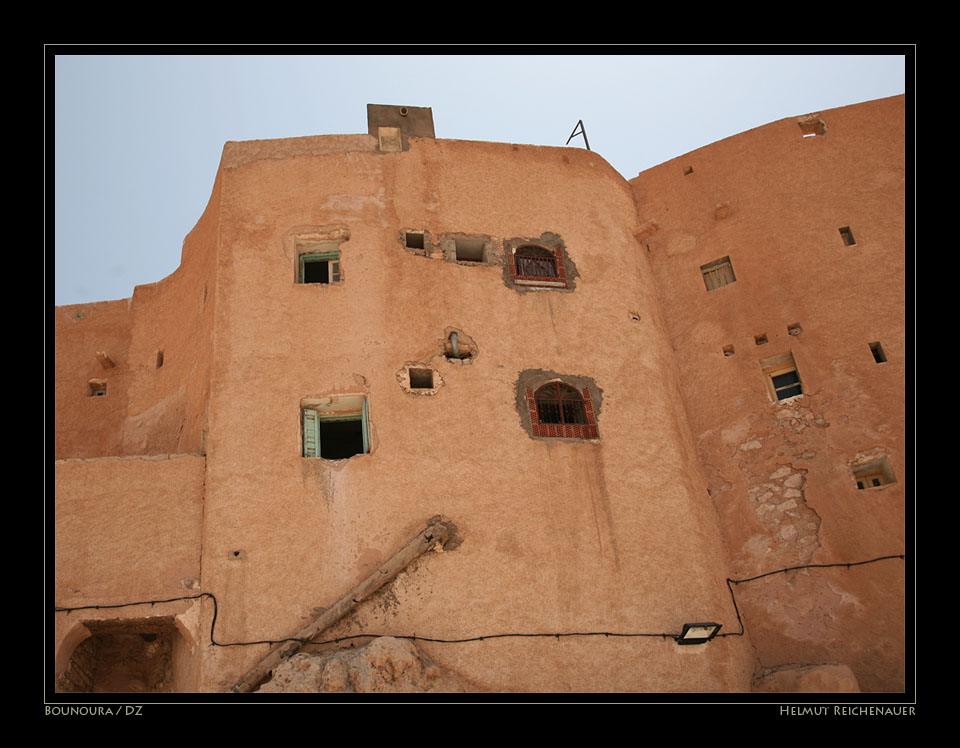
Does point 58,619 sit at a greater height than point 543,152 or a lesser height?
lesser

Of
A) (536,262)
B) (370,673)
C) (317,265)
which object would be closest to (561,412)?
(536,262)

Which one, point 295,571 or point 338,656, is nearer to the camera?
point 338,656

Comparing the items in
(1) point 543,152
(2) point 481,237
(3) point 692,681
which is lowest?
(3) point 692,681

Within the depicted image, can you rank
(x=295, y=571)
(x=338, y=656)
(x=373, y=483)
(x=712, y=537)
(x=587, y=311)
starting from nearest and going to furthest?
(x=338, y=656)
(x=295, y=571)
(x=373, y=483)
(x=712, y=537)
(x=587, y=311)

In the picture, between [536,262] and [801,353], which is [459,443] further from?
[801,353]

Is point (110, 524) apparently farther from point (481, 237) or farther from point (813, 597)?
point (813, 597)

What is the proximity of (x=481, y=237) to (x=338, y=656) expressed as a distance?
31.0 ft

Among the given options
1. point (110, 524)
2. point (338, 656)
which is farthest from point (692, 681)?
point (110, 524)

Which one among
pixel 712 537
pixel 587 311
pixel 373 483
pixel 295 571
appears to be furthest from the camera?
pixel 587 311

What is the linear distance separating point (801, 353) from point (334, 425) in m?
9.05

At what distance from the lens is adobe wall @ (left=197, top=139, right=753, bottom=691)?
15.0 metres

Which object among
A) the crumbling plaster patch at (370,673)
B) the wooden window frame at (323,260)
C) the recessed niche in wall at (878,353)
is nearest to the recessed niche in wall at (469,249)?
the wooden window frame at (323,260)

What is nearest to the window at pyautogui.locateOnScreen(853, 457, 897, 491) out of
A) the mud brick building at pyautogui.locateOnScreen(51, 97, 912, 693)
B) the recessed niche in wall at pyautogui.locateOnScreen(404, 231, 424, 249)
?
the mud brick building at pyautogui.locateOnScreen(51, 97, 912, 693)

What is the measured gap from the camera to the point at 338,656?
1413cm
